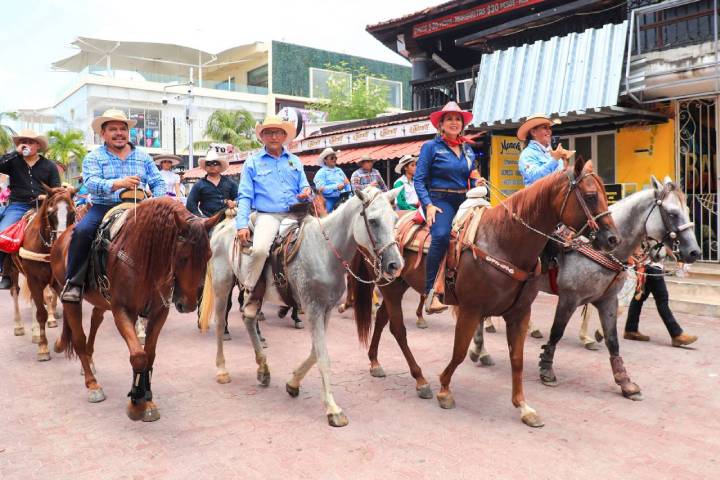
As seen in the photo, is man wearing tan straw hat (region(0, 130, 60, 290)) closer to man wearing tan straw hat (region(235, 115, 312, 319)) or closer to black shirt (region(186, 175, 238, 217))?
black shirt (region(186, 175, 238, 217))

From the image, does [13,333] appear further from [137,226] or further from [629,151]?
[629,151]

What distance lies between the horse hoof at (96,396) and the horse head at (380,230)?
2759mm

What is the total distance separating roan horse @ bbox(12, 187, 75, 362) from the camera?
6500 mm

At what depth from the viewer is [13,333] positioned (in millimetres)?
7996

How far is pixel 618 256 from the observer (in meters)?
5.88

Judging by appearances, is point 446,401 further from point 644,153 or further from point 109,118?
point 644,153

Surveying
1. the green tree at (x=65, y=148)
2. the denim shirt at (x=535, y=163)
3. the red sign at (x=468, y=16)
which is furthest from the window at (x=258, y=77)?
the denim shirt at (x=535, y=163)

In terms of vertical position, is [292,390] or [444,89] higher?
[444,89]

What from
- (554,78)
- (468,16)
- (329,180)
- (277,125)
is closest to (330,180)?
(329,180)

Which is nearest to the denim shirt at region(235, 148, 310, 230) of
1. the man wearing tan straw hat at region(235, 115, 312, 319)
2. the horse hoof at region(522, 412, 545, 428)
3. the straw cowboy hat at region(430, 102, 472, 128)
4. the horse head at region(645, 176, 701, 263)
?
the man wearing tan straw hat at region(235, 115, 312, 319)

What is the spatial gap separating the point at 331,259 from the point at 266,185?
1153 mm

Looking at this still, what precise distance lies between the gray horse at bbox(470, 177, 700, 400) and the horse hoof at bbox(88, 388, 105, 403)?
13.8ft

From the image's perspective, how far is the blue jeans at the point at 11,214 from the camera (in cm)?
736

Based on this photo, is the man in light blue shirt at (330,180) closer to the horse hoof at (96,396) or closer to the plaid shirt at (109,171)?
the plaid shirt at (109,171)
